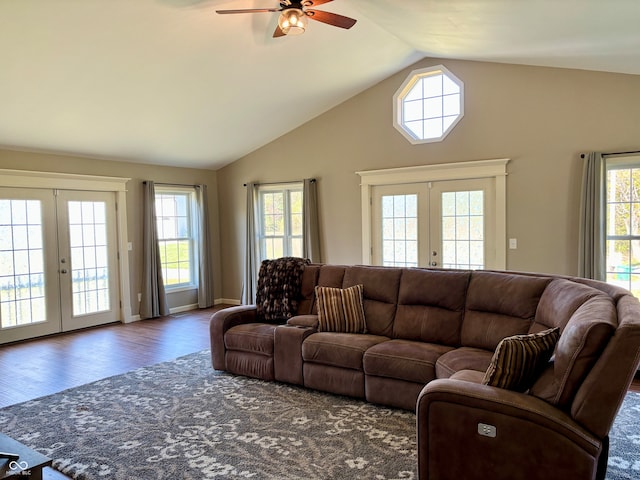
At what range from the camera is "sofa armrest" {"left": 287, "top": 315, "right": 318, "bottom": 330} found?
4.11m

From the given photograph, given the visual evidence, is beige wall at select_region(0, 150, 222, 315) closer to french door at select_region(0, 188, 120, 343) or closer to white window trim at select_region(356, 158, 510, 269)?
french door at select_region(0, 188, 120, 343)

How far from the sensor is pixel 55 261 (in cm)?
607

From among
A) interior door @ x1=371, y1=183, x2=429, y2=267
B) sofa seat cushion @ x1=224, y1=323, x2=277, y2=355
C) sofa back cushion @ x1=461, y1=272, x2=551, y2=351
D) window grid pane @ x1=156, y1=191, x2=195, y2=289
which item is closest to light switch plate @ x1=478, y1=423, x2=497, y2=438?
sofa back cushion @ x1=461, y1=272, x2=551, y2=351

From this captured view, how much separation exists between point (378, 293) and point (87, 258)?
14.7ft

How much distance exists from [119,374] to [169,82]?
3.12 meters

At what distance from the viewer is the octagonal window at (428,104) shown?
230 inches

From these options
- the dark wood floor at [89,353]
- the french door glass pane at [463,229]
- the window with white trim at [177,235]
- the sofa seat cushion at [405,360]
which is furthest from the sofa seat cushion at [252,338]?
the window with white trim at [177,235]

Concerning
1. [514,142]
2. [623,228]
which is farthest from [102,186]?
[623,228]

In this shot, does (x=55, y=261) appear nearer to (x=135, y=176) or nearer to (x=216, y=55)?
(x=135, y=176)

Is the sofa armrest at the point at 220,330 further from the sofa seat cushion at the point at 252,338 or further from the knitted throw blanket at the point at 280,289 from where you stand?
the knitted throw blanket at the point at 280,289

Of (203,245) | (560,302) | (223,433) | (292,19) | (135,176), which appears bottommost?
(223,433)

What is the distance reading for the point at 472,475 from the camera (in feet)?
7.04

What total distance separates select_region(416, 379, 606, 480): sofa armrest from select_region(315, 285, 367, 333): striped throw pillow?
173 cm

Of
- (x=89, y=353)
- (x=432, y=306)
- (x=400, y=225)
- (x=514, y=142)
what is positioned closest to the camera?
(x=432, y=306)
